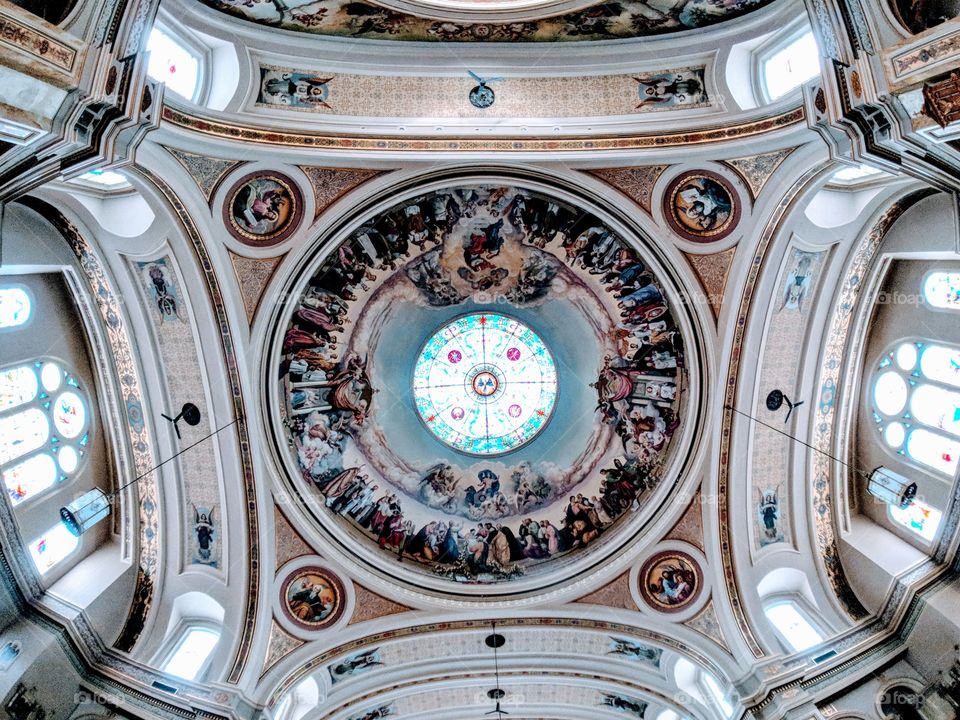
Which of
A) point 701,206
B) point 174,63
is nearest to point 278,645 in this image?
point 174,63

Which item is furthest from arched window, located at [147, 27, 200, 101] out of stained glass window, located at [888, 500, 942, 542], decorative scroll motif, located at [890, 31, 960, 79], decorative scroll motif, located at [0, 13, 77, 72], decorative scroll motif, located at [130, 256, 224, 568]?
stained glass window, located at [888, 500, 942, 542]

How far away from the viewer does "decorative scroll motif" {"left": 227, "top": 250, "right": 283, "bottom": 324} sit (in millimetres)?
13391

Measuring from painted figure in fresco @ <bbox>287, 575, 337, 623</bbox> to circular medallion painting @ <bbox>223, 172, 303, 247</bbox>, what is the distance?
7.34 meters

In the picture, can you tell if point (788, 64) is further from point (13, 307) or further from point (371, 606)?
point (13, 307)

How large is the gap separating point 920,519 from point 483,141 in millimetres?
10654

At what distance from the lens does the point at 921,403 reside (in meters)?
12.6

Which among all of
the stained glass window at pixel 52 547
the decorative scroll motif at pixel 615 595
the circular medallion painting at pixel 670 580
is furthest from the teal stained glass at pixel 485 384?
the stained glass window at pixel 52 547

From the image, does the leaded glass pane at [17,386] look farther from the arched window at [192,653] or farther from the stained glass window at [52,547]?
the arched window at [192,653]

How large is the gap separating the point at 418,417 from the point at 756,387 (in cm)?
802

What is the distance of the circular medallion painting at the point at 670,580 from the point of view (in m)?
14.8

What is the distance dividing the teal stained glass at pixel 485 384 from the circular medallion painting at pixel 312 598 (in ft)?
14.4

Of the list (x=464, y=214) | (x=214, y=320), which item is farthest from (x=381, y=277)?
(x=214, y=320)

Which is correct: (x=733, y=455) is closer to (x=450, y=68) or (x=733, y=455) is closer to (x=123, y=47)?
(x=450, y=68)

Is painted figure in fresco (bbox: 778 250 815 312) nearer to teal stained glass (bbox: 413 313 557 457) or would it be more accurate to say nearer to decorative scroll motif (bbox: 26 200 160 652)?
teal stained glass (bbox: 413 313 557 457)
